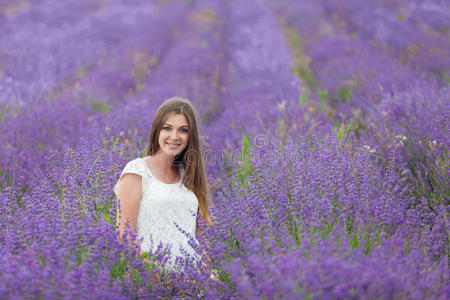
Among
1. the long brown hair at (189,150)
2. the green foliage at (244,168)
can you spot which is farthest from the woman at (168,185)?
the green foliage at (244,168)

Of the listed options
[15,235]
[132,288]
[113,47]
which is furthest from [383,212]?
[113,47]

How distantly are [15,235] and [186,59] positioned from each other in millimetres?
5080

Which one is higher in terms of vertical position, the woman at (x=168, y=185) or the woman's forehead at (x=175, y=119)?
the woman's forehead at (x=175, y=119)

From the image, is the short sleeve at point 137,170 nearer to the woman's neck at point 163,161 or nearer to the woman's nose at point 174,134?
the woman's neck at point 163,161

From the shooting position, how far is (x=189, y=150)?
2.40 m

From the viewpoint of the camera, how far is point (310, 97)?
4.74 meters

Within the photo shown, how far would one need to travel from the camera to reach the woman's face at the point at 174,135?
2.29 meters

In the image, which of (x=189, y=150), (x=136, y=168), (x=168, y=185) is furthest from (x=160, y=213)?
(x=189, y=150)

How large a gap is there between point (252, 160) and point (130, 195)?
0.71 metres

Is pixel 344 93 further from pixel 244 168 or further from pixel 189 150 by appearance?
pixel 189 150

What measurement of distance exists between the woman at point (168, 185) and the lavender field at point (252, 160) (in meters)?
0.14

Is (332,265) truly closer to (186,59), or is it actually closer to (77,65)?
(186,59)

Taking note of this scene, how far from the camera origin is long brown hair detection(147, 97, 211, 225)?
7.67 ft

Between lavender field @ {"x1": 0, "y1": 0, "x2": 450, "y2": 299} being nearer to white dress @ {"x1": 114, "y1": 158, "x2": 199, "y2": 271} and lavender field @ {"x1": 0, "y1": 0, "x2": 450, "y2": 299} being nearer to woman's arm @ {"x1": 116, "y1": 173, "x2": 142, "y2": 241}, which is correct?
woman's arm @ {"x1": 116, "y1": 173, "x2": 142, "y2": 241}
